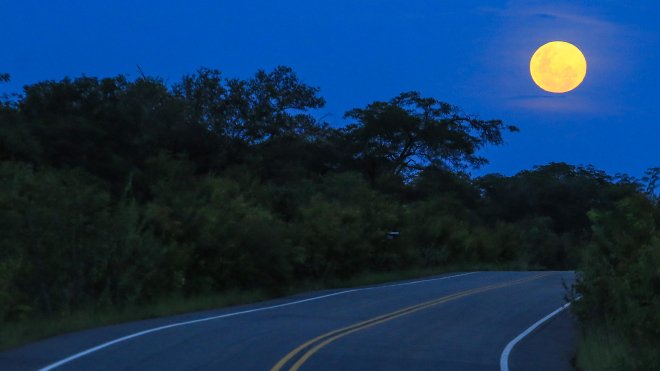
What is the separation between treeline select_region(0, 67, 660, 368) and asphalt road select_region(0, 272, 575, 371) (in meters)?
1.94

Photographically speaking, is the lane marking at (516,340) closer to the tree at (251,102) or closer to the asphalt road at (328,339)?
the asphalt road at (328,339)

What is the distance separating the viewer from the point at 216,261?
26.4 m

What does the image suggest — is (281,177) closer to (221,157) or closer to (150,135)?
(221,157)

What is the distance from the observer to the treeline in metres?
20.2

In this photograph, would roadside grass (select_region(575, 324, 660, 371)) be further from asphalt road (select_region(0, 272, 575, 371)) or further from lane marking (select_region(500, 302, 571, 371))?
lane marking (select_region(500, 302, 571, 371))

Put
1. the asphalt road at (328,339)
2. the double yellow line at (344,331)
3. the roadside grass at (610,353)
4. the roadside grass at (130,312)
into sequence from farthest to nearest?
1. the roadside grass at (130,312)
2. the double yellow line at (344,331)
3. the asphalt road at (328,339)
4. the roadside grass at (610,353)

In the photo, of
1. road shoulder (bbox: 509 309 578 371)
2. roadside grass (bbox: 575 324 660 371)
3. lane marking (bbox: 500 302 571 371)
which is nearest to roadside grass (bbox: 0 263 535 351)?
lane marking (bbox: 500 302 571 371)

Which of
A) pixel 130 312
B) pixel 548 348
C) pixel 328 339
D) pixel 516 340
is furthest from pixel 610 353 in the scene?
pixel 130 312

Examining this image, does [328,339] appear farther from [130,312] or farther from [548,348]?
[130,312]

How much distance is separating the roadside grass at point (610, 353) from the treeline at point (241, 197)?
0.72 meters

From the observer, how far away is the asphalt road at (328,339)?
45.0 feet

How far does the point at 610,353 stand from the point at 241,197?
1729 cm

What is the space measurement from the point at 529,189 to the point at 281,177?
114 feet

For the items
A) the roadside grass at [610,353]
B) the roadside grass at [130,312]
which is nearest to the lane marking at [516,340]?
the roadside grass at [610,353]
